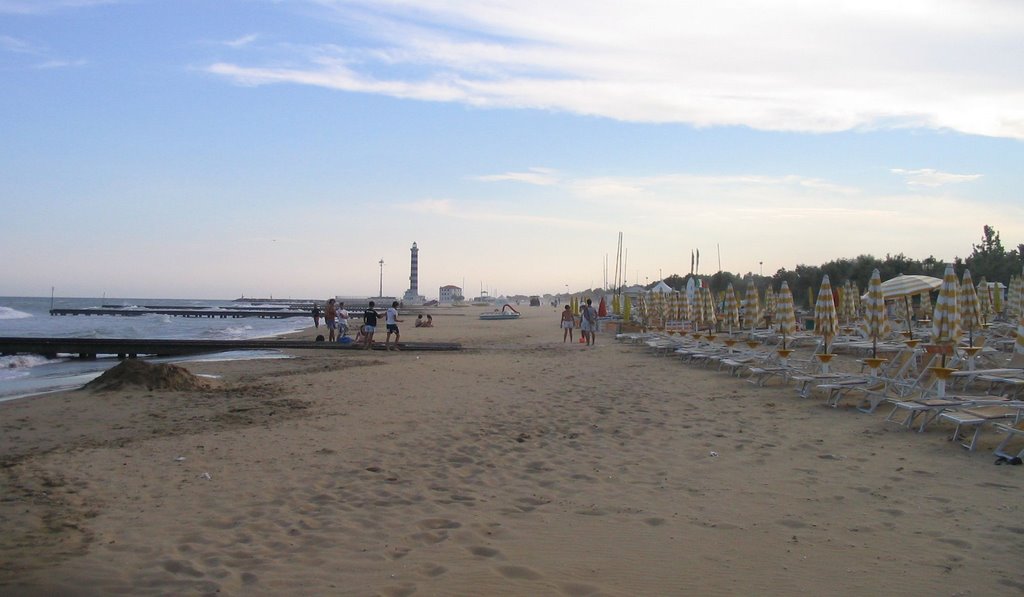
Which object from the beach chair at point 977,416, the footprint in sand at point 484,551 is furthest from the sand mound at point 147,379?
the beach chair at point 977,416

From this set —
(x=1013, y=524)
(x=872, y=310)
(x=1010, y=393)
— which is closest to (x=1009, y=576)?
(x=1013, y=524)

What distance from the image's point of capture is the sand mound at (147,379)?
1074 cm

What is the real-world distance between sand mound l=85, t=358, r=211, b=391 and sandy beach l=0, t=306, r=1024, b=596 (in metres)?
1.55

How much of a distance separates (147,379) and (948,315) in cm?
1167

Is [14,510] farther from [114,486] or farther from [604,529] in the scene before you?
[604,529]

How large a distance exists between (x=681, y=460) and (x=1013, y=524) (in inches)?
97.5

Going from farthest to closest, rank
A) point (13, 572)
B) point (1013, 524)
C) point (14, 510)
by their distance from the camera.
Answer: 1. point (14, 510)
2. point (1013, 524)
3. point (13, 572)

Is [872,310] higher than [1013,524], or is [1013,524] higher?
[872,310]

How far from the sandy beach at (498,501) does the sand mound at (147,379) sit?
1546mm

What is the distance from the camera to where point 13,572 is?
3.75m

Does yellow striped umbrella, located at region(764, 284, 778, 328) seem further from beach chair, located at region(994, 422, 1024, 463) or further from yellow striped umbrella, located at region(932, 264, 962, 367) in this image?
beach chair, located at region(994, 422, 1024, 463)

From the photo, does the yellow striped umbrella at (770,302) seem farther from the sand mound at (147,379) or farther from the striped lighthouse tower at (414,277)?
the striped lighthouse tower at (414,277)

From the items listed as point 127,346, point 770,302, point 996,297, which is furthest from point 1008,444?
point 127,346

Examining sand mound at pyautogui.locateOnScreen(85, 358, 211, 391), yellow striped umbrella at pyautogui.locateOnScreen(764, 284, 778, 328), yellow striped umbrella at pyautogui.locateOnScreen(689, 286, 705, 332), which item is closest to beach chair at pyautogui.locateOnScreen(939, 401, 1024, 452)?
sand mound at pyautogui.locateOnScreen(85, 358, 211, 391)
